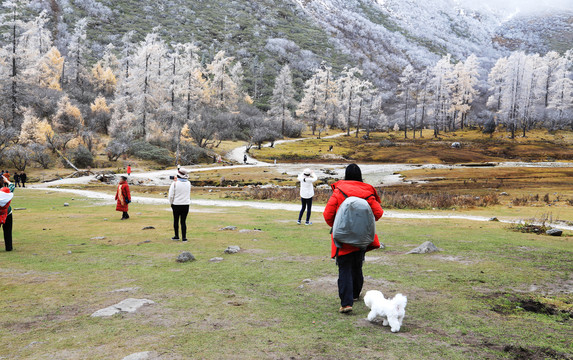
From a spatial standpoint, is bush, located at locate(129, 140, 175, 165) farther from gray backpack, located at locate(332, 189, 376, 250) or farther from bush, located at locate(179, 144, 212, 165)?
gray backpack, located at locate(332, 189, 376, 250)

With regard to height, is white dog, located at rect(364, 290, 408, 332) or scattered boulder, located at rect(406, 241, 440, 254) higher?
white dog, located at rect(364, 290, 408, 332)

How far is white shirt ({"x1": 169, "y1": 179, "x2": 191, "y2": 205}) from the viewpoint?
11.0m

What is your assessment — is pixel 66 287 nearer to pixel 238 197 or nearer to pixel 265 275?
pixel 265 275

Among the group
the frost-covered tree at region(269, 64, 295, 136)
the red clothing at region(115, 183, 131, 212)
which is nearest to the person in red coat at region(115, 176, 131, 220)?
the red clothing at region(115, 183, 131, 212)

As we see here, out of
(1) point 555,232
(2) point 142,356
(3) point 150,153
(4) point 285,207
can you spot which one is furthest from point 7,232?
(3) point 150,153

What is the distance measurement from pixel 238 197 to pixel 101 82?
76.3m

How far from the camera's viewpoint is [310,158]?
6806cm

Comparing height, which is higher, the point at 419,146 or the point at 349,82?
the point at 349,82

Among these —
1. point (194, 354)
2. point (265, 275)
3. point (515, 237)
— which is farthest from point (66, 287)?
point (515, 237)

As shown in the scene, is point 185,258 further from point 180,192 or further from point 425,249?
point 425,249

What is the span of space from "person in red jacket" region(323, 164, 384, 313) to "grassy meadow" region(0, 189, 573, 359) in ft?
1.00

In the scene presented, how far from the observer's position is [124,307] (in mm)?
5434

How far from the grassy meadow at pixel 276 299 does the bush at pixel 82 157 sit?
44.3 metres


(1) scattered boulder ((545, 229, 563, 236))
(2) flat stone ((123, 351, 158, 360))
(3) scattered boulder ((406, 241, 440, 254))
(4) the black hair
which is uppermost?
(4) the black hair
